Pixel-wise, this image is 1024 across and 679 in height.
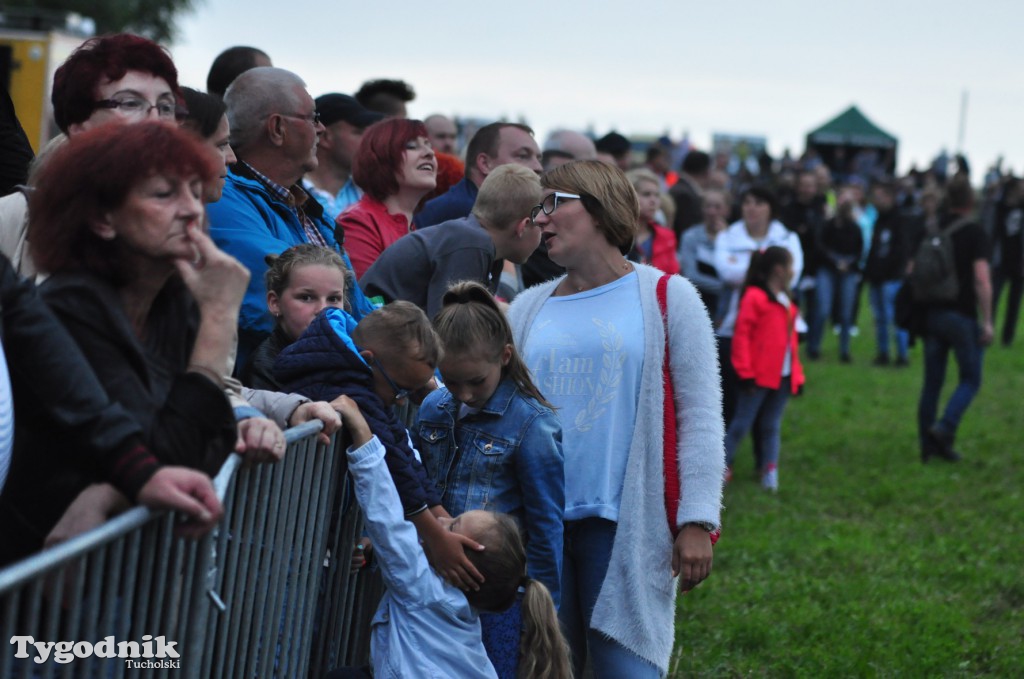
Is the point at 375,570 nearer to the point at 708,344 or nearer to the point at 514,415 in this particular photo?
the point at 514,415

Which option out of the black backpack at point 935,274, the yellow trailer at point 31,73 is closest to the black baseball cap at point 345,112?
the black backpack at point 935,274

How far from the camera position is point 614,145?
10930 mm

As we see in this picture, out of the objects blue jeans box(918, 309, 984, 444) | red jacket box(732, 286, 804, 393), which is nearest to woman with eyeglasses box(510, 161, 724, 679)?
red jacket box(732, 286, 804, 393)

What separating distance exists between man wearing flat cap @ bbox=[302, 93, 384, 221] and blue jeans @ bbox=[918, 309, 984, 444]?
569 centimetres

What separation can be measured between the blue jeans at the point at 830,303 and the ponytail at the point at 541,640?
14.0 meters

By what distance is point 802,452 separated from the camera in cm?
1115

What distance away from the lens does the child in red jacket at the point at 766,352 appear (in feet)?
30.5

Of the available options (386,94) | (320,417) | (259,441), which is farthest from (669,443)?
(386,94)

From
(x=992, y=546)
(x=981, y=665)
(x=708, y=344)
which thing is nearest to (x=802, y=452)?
(x=992, y=546)

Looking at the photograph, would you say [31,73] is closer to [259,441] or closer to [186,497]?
[259,441]

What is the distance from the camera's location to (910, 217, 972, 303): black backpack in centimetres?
1042

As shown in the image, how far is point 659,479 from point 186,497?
189 cm

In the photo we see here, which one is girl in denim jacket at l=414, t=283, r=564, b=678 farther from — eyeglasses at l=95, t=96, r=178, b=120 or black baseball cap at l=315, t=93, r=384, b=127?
black baseball cap at l=315, t=93, r=384, b=127

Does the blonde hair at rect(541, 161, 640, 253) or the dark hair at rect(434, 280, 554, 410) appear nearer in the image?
the dark hair at rect(434, 280, 554, 410)
